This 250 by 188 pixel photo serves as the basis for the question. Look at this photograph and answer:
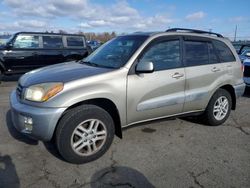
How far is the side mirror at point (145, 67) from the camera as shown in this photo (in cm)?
368

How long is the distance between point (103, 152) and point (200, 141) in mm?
1701

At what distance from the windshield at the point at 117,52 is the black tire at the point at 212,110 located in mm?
1832

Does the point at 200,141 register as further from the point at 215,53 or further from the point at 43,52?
the point at 43,52

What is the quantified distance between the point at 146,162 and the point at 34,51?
7641 mm

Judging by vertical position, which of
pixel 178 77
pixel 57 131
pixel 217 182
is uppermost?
pixel 178 77

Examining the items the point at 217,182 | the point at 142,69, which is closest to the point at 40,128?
the point at 142,69

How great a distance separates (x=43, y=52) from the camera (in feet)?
32.8

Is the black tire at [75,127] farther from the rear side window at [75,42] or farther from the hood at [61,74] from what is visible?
the rear side window at [75,42]

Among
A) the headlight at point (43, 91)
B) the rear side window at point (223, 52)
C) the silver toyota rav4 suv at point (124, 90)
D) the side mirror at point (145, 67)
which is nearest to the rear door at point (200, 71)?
the silver toyota rav4 suv at point (124, 90)

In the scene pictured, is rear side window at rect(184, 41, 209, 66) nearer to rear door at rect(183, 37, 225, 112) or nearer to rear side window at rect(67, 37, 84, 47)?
rear door at rect(183, 37, 225, 112)

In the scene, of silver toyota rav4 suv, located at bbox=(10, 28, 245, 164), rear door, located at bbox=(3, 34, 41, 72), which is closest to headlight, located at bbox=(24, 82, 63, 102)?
silver toyota rav4 suv, located at bbox=(10, 28, 245, 164)

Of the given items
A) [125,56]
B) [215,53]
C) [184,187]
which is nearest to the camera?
[184,187]

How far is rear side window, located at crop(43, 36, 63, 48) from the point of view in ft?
32.9

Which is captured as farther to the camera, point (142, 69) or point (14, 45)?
point (14, 45)
